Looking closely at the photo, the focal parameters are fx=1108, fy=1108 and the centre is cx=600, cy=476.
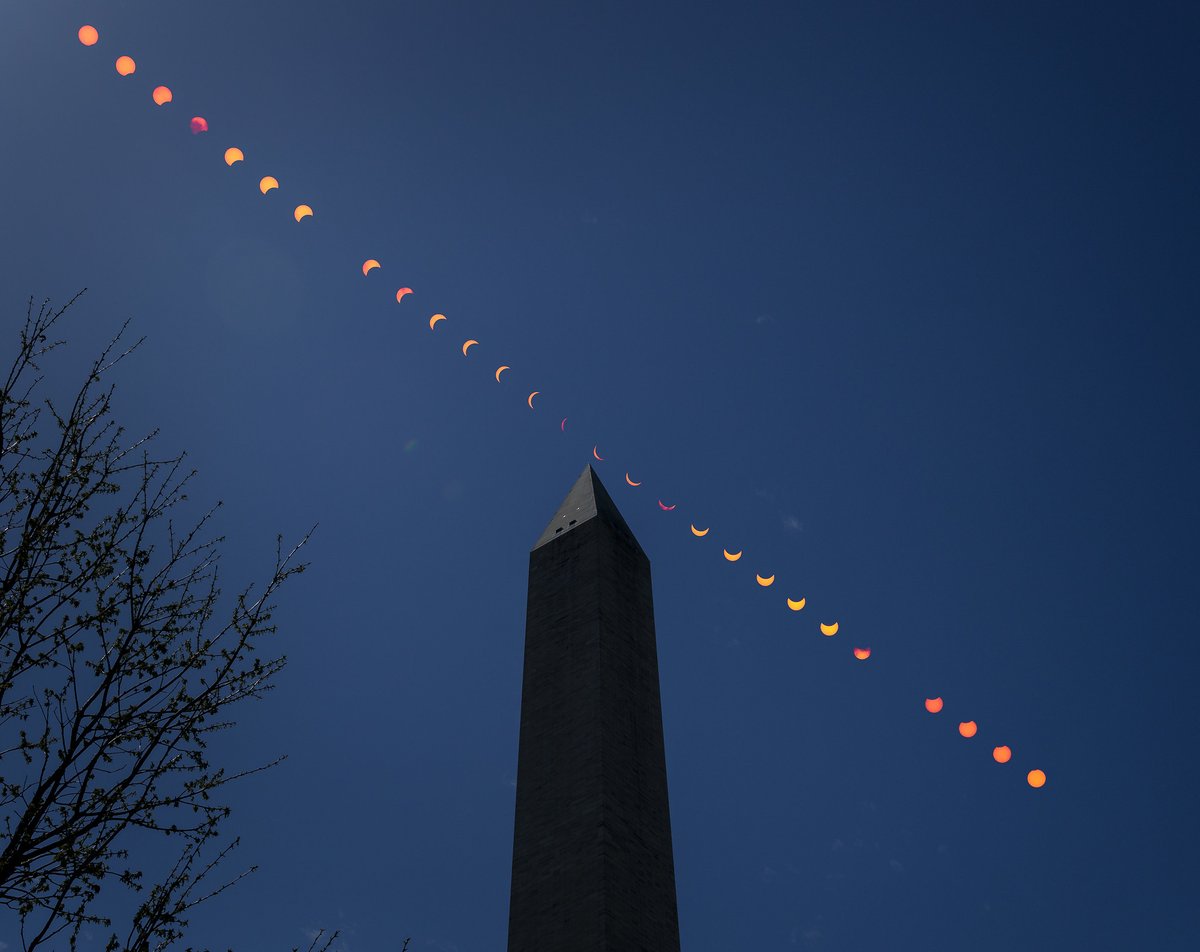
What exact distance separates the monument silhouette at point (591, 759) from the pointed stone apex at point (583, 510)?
0.25 feet

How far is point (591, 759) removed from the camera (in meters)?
17.6

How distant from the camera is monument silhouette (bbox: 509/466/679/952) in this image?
53.2 feet

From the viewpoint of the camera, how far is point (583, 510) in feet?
73.7

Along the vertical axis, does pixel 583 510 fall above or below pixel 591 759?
above

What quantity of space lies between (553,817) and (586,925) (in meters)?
2.08

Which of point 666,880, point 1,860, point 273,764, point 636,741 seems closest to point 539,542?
point 636,741

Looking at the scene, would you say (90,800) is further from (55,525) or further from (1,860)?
(55,525)

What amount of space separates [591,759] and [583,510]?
6.14 m

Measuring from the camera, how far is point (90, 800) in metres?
7.07

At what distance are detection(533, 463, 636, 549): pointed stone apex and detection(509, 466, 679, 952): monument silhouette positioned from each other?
8cm

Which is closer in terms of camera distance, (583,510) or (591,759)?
(591,759)

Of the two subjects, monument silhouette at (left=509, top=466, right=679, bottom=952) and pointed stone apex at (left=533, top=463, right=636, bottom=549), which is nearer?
monument silhouette at (left=509, top=466, right=679, bottom=952)

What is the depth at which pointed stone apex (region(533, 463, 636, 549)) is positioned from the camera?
22.1 m

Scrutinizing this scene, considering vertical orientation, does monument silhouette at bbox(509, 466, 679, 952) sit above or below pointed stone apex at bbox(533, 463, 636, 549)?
below
